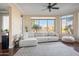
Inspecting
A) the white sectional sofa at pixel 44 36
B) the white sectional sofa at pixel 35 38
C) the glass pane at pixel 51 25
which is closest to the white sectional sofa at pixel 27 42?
the white sectional sofa at pixel 35 38

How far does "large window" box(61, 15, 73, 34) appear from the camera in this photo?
9.77 m

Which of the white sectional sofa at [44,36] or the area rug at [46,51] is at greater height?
the white sectional sofa at [44,36]

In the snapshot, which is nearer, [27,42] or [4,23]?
[27,42]

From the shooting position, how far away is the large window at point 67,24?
9773 millimetres

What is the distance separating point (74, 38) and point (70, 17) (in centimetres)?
221

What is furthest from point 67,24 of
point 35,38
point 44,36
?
point 35,38

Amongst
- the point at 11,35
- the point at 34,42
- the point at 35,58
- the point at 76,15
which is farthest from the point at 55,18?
the point at 35,58

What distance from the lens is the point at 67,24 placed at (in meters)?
10.2

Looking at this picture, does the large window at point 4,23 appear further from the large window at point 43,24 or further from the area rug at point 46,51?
the large window at point 43,24

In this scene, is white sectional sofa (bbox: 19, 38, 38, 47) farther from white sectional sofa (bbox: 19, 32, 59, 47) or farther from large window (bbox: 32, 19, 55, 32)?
large window (bbox: 32, 19, 55, 32)

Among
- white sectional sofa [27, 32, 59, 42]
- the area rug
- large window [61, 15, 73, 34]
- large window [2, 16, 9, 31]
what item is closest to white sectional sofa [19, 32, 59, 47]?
white sectional sofa [27, 32, 59, 42]

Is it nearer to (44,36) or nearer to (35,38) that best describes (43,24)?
(44,36)

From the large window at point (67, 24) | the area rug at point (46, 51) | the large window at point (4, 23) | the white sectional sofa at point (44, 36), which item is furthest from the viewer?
the large window at point (67, 24)

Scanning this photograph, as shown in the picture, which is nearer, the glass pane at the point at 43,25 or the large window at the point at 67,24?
the large window at the point at 67,24
